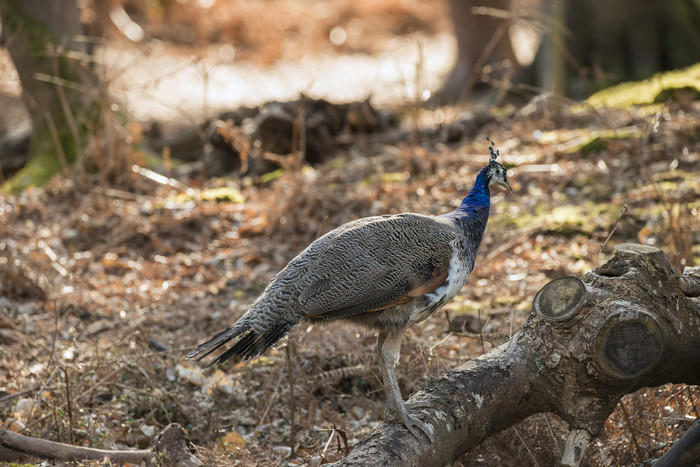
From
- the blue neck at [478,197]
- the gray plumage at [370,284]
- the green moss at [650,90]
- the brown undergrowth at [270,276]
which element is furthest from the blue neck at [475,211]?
the green moss at [650,90]

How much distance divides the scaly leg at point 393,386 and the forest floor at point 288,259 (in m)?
0.24

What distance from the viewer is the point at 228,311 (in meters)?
6.44

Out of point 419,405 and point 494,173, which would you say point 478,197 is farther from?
point 419,405

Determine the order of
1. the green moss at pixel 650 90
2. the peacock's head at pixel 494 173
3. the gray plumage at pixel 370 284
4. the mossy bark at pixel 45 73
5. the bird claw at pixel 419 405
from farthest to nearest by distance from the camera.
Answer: the mossy bark at pixel 45 73 → the green moss at pixel 650 90 → the peacock's head at pixel 494 173 → the gray plumage at pixel 370 284 → the bird claw at pixel 419 405

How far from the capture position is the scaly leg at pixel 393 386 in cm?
344

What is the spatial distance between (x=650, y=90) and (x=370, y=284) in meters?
7.47

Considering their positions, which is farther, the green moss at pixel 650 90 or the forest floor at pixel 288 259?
the green moss at pixel 650 90

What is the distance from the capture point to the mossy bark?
9586 millimetres

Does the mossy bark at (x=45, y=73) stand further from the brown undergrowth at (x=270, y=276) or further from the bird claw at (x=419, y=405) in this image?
the bird claw at (x=419, y=405)

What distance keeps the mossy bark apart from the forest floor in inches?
32.8

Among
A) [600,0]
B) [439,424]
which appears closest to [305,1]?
[600,0]

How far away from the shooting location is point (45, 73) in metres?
9.70

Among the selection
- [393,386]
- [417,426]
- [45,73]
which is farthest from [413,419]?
[45,73]

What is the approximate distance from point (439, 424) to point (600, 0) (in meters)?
9.79
